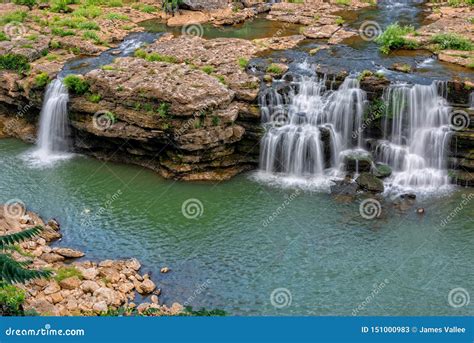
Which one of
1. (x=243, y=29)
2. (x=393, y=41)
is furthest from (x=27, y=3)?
(x=393, y=41)

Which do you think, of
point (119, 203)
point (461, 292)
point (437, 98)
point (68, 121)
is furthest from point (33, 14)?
point (461, 292)

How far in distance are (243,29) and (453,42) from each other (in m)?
13.6

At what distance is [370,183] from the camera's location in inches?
1028

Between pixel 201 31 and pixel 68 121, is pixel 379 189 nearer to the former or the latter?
pixel 68 121

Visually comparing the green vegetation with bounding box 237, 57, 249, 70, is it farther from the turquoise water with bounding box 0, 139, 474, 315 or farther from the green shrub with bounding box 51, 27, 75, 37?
the green shrub with bounding box 51, 27, 75, 37

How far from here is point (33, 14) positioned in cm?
4100

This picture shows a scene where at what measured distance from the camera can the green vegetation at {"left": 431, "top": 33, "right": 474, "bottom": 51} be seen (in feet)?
108

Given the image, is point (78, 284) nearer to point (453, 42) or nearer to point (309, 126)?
point (309, 126)

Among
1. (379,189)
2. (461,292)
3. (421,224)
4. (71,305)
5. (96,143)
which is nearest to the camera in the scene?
(71,305)

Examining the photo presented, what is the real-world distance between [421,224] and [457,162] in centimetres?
460

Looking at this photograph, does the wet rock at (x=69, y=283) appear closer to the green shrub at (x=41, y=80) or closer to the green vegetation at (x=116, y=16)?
the green shrub at (x=41, y=80)

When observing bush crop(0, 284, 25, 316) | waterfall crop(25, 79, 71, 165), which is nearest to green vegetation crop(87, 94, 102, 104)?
waterfall crop(25, 79, 71, 165)

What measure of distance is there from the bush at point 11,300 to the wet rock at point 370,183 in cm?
1443

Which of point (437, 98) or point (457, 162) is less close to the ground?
point (437, 98)
